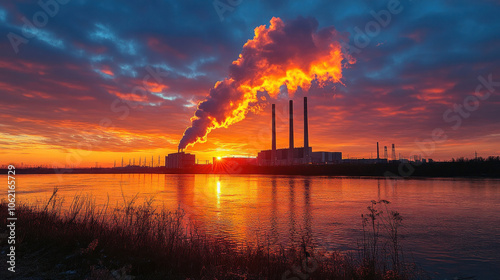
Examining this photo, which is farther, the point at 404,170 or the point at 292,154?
the point at 292,154

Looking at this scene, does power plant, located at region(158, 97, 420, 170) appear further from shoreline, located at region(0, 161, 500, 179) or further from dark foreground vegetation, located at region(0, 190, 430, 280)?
dark foreground vegetation, located at region(0, 190, 430, 280)

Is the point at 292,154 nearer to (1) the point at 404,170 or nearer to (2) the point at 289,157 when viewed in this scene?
(2) the point at 289,157

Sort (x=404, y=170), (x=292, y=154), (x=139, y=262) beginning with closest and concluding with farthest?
(x=139, y=262), (x=404, y=170), (x=292, y=154)

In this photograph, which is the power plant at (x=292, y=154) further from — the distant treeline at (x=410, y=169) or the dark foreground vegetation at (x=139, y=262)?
the dark foreground vegetation at (x=139, y=262)

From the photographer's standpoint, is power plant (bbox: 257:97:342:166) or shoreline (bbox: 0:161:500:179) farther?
power plant (bbox: 257:97:342:166)

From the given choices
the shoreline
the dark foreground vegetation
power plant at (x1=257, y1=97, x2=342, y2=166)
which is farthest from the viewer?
power plant at (x1=257, y1=97, x2=342, y2=166)

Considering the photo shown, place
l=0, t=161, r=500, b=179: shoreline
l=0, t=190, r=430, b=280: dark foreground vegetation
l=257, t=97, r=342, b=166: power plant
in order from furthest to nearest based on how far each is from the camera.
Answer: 1. l=257, t=97, r=342, b=166: power plant
2. l=0, t=161, r=500, b=179: shoreline
3. l=0, t=190, r=430, b=280: dark foreground vegetation

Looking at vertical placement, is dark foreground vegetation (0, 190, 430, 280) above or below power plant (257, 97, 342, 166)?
below

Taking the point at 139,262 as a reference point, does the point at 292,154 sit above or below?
above

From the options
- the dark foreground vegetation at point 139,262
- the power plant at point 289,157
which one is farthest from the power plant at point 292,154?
the dark foreground vegetation at point 139,262

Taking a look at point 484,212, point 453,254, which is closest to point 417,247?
point 453,254

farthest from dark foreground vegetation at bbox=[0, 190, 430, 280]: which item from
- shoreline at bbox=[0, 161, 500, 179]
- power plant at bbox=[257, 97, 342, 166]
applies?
power plant at bbox=[257, 97, 342, 166]

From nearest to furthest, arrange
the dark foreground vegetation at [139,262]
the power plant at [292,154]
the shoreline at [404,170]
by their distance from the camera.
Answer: the dark foreground vegetation at [139,262] → the shoreline at [404,170] → the power plant at [292,154]

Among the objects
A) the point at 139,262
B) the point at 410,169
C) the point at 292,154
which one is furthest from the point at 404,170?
the point at 139,262
